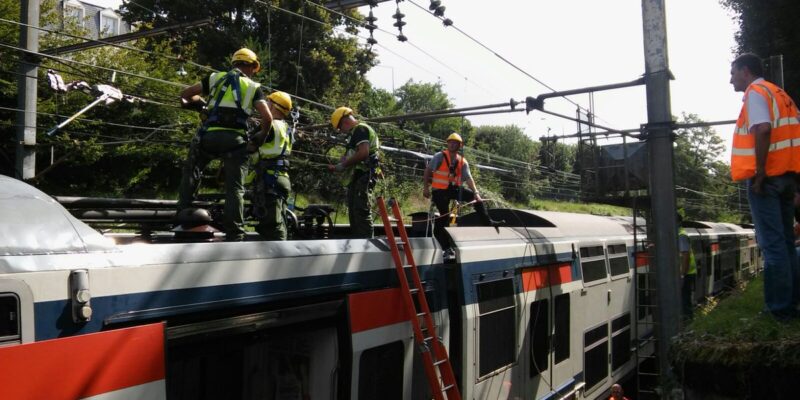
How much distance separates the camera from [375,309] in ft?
13.9

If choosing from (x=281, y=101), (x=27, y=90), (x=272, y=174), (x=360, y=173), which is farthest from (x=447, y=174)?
(x=27, y=90)

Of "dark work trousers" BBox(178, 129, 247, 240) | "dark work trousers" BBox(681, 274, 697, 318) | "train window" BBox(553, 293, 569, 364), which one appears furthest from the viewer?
"dark work trousers" BBox(681, 274, 697, 318)

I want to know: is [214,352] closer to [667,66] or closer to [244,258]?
[244,258]

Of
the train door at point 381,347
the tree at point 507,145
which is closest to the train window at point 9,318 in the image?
the train door at point 381,347

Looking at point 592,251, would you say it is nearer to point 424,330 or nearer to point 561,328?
point 561,328

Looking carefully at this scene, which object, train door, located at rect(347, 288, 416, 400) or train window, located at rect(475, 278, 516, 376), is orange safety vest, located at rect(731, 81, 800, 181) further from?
train door, located at rect(347, 288, 416, 400)

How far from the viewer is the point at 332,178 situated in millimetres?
25484

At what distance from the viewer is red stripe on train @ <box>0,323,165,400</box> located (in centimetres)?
233

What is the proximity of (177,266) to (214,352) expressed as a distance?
53cm

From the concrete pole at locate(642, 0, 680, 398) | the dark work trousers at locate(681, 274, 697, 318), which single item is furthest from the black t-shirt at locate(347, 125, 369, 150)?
the dark work trousers at locate(681, 274, 697, 318)

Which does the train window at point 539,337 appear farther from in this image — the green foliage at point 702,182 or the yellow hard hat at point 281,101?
the green foliage at point 702,182

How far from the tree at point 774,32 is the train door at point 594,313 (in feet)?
39.5

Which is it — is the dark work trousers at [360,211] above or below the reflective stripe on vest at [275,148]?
below

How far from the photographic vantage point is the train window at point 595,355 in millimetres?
7598
